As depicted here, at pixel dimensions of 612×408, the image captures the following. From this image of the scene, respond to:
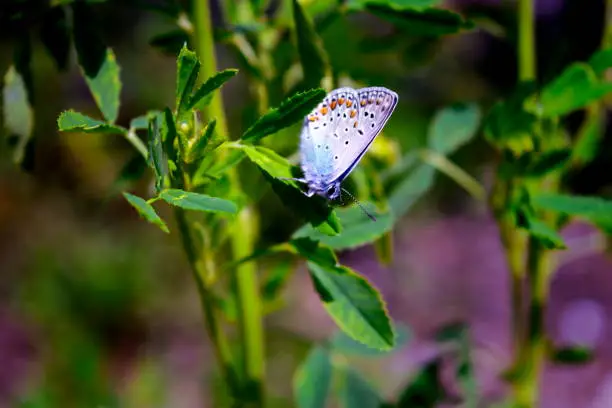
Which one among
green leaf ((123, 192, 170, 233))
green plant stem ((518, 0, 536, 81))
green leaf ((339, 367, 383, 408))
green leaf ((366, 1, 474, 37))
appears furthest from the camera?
green leaf ((339, 367, 383, 408))

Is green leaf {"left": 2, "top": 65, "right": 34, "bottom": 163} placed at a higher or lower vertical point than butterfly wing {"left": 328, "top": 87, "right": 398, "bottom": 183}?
higher

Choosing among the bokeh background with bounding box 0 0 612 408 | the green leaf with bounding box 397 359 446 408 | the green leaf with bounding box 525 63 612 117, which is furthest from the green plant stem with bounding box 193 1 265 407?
the bokeh background with bounding box 0 0 612 408

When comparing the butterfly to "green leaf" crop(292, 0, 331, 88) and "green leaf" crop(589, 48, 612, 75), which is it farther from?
"green leaf" crop(589, 48, 612, 75)

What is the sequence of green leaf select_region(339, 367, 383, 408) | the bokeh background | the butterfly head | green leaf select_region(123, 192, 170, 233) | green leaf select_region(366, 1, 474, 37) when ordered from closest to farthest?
green leaf select_region(123, 192, 170, 233) → the butterfly head → green leaf select_region(366, 1, 474, 37) → green leaf select_region(339, 367, 383, 408) → the bokeh background

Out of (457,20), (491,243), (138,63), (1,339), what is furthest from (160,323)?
(457,20)

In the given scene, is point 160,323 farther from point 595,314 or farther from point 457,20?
point 457,20
